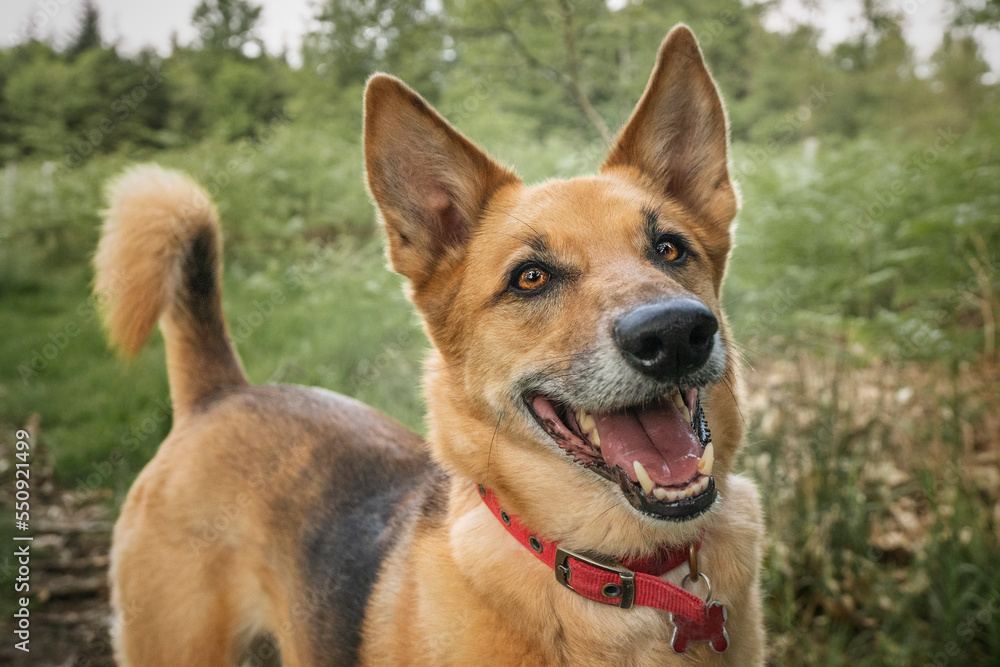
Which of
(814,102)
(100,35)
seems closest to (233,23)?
(100,35)

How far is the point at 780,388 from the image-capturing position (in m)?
4.12

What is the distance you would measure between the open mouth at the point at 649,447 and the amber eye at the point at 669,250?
0.53 meters

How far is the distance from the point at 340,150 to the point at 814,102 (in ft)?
24.7

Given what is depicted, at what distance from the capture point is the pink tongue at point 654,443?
1.76 meters

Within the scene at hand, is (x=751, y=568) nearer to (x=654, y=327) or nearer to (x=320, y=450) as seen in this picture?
(x=654, y=327)

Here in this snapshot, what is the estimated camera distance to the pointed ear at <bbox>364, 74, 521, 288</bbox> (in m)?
2.14

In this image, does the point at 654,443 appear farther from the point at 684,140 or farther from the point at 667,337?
the point at 684,140

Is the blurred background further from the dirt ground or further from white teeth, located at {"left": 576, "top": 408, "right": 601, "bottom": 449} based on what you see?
white teeth, located at {"left": 576, "top": 408, "right": 601, "bottom": 449}

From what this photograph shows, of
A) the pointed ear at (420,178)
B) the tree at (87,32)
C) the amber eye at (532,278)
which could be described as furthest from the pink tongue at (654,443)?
the tree at (87,32)

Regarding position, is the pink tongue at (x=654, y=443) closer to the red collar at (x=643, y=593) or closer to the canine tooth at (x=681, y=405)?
the canine tooth at (x=681, y=405)

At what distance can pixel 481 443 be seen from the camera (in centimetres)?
201

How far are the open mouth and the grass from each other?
1.29 meters
